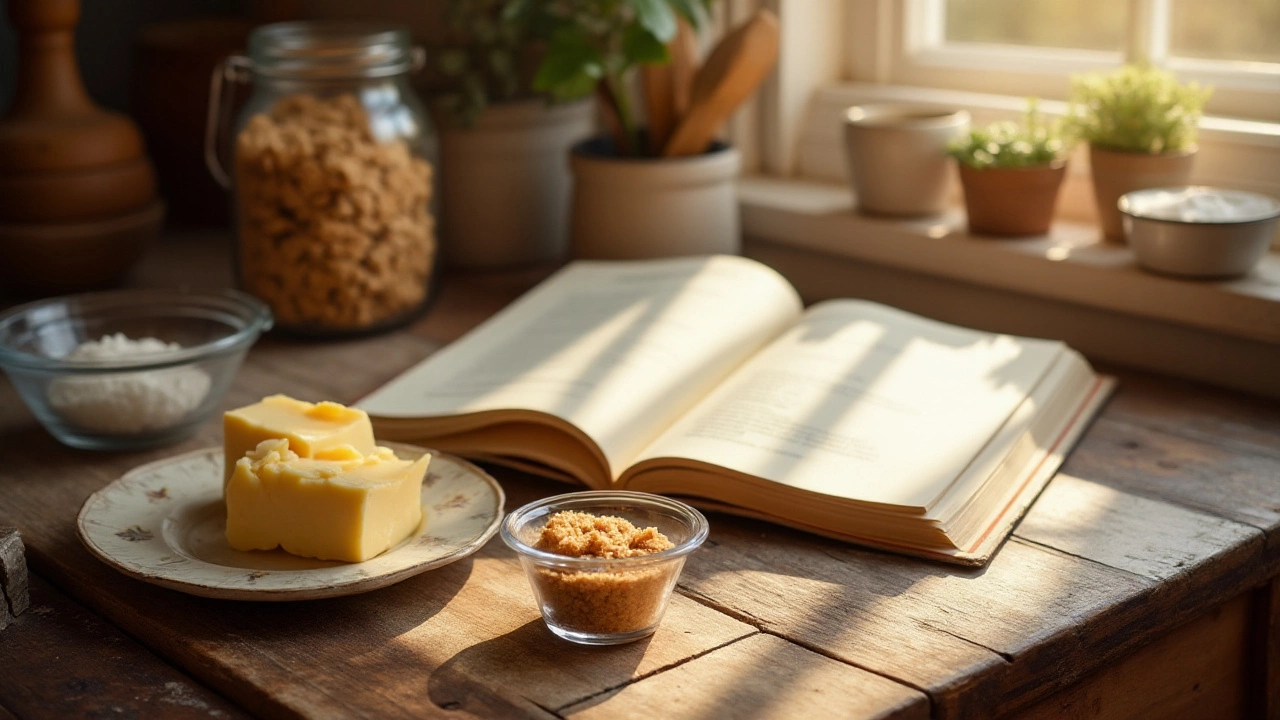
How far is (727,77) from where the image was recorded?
1286mm

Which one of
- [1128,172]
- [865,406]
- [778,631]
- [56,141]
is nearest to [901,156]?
[1128,172]

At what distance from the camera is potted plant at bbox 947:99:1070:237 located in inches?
47.0

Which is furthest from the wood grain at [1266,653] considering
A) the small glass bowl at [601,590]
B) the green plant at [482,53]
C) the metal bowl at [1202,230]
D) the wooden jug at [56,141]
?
the wooden jug at [56,141]

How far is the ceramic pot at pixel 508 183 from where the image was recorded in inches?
57.1

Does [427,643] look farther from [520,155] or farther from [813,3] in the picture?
[813,3]

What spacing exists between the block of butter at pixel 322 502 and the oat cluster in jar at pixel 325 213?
1.44 ft

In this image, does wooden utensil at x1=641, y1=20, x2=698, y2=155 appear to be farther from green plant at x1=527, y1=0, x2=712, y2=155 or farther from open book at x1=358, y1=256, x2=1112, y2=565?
open book at x1=358, y1=256, x2=1112, y2=565

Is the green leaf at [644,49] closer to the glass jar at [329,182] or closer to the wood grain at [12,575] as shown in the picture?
the glass jar at [329,182]

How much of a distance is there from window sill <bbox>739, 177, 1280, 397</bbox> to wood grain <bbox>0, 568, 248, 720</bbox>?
0.81 m

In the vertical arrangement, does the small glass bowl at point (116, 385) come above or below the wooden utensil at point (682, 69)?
below

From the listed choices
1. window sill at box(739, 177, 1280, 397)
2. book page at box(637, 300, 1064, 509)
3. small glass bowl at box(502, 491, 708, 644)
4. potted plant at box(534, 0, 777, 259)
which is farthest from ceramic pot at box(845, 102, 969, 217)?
small glass bowl at box(502, 491, 708, 644)

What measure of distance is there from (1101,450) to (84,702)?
713mm

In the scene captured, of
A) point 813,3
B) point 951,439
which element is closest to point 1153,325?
point 951,439

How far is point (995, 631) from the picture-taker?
71 centimetres
